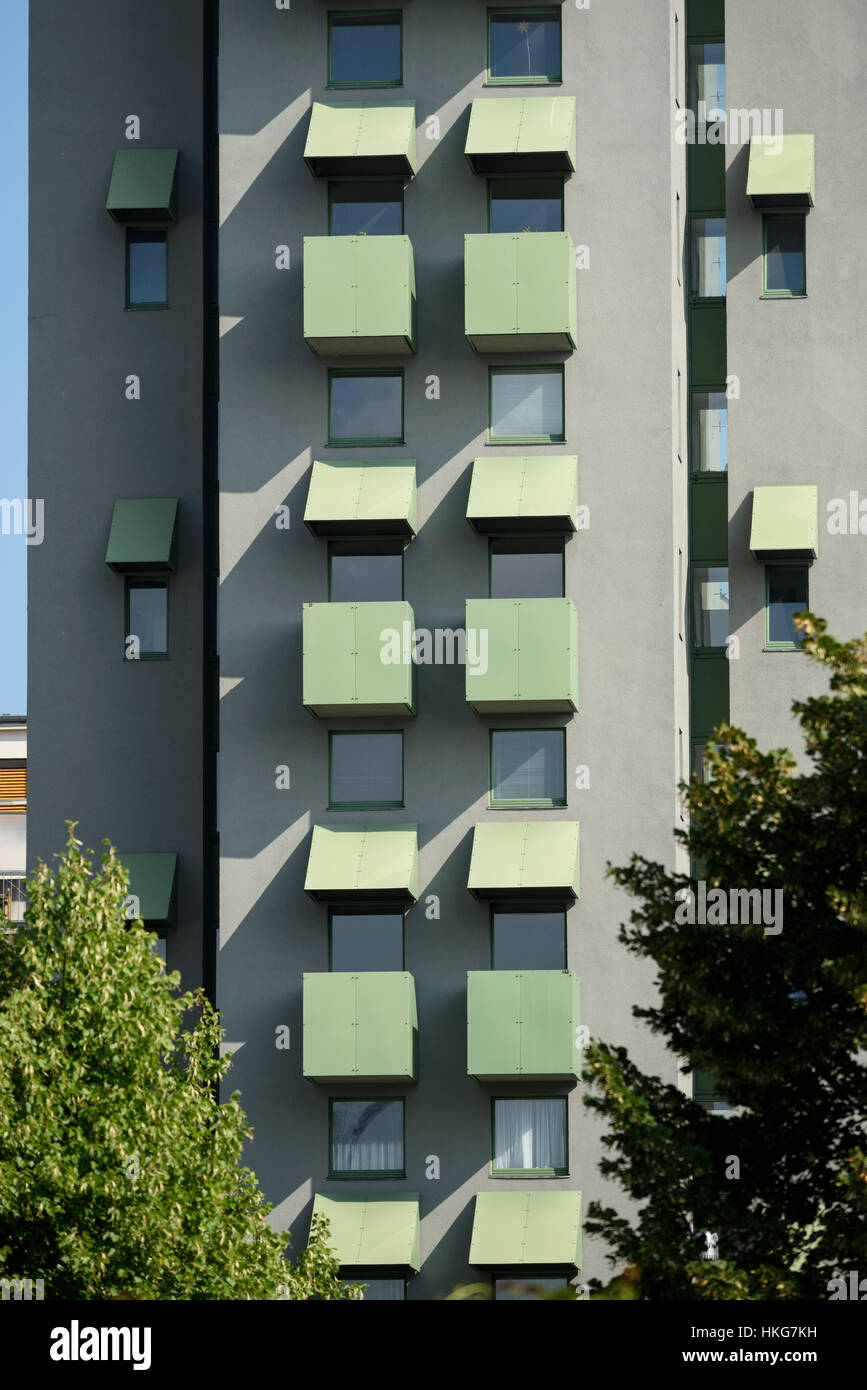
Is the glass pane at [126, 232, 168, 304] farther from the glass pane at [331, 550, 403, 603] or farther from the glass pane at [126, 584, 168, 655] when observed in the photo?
the glass pane at [331, 550, 403, 603]

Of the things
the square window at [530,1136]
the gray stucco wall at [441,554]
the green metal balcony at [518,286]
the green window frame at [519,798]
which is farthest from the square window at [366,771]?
the green metal balcony at [518,286]

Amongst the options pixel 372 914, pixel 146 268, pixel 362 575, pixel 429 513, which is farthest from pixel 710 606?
pixel 146 268

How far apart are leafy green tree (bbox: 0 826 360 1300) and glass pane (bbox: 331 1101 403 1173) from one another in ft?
23.5

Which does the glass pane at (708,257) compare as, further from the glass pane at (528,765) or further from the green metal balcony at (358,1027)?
the green metal balcony at (358,1027)

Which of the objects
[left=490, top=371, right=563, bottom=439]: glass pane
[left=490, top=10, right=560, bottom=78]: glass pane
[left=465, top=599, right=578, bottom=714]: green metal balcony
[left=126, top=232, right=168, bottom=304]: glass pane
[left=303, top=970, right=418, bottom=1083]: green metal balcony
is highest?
[left=490, top=10, right=560, bottom=78]: glass pane

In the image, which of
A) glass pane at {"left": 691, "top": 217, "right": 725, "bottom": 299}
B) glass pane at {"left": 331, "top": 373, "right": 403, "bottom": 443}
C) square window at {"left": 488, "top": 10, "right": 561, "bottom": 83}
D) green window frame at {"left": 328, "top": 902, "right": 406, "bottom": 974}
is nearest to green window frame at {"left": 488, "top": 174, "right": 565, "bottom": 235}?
square window at {"left": 488, "top": 10, "right": 561, "bottom": 83}

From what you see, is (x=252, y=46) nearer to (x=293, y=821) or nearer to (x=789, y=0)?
(x=789, y=0)

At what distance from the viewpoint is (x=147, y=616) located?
39562 mm

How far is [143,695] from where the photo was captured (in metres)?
39.2

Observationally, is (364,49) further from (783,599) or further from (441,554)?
(783,599)

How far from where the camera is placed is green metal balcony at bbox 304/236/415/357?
35.7 m

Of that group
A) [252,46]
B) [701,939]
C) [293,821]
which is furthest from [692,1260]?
[252,46]

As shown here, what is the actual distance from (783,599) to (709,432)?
3579mm

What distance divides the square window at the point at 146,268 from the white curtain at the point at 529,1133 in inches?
660
